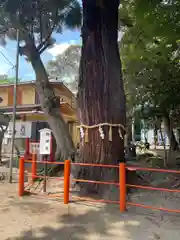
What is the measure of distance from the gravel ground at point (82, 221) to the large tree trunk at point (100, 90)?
957 mm

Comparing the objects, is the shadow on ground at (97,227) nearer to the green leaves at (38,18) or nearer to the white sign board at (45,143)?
the white sign board at (45,143)


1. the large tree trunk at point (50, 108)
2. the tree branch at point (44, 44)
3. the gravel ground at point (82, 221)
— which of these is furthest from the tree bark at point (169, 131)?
the gravel ground at point (82, 221)

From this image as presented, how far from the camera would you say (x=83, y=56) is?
5.79m

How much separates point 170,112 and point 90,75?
6.55m

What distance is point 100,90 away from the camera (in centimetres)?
542

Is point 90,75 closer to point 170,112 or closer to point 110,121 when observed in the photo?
point 110,121

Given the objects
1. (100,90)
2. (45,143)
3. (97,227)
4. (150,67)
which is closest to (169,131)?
(150,67)

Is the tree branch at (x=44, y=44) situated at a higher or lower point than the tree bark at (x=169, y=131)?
higher

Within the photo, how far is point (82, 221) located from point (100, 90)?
Answer: 300 cm

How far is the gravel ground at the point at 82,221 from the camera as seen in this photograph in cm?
318

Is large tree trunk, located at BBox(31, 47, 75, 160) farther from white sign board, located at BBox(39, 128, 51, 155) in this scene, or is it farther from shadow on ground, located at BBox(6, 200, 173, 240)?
shadow on ground, located at BBox(6, 200, 173, 240)

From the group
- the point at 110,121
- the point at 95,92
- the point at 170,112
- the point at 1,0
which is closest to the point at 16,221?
the point at 110,121

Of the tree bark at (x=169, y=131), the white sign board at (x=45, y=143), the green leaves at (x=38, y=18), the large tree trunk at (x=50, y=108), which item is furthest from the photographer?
the tree bark at (x=169, y=131)

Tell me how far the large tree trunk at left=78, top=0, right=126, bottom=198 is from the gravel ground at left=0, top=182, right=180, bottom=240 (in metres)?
0.96
